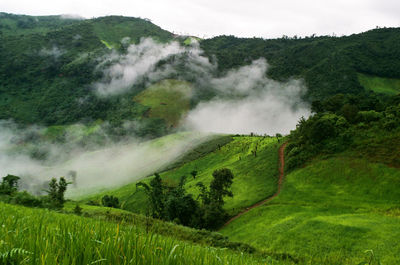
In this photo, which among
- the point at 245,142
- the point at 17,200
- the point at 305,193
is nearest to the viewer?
the point at 17,200

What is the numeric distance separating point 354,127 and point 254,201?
105 feet

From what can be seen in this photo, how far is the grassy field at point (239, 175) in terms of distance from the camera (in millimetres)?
72525

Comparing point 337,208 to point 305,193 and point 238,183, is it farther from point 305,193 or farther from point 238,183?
point 238,183

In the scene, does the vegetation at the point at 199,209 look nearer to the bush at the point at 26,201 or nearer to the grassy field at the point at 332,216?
the grassy field at the point at 332,216

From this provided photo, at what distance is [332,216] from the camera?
4809 cm

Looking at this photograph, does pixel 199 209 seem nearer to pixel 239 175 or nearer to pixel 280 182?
pixel 280 182

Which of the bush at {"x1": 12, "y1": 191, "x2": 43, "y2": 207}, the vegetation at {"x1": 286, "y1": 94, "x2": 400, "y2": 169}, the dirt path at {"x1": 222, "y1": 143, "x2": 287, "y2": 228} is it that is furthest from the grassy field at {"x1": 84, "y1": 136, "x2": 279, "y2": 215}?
the bush at {"x1": 12, "y1": 191, "x2": 43, "y2": 207}

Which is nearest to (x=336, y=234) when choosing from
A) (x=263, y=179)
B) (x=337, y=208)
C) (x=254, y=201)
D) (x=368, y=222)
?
(x=368, y=222)

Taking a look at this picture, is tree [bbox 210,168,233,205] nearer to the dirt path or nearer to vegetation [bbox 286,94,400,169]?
the dirt path

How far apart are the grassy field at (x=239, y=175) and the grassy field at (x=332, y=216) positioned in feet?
24.3

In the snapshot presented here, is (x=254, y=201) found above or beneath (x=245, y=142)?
beneath

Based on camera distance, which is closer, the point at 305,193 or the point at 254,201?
the point at 305,193

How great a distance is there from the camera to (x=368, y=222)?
4084 centimetres

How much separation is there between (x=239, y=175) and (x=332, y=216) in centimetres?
4280
